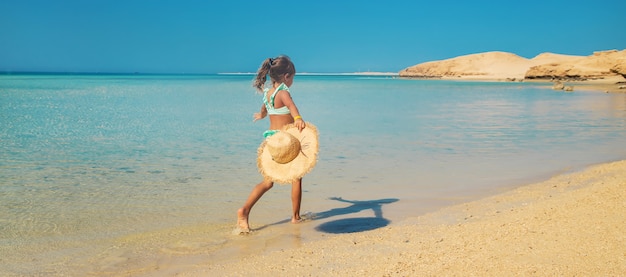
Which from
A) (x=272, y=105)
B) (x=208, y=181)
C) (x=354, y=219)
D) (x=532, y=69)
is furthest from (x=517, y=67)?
(x=272, y=105)

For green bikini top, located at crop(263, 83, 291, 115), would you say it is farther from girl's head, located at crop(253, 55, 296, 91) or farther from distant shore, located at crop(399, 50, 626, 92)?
distant shore, located at crop(399, 50, 626, 92)

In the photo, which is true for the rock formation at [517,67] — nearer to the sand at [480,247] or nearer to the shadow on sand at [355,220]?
the shadow on sand at [355,220]

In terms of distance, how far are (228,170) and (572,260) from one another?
5.33m

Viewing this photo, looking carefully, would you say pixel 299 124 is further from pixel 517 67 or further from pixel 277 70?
pixel 517 67

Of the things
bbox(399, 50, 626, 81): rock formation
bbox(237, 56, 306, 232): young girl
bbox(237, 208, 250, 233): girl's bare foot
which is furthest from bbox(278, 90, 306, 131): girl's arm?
bbox(399, 50, 626, 81): rock formation

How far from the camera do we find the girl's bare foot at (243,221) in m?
5.03

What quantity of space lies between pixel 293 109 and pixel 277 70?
41cm

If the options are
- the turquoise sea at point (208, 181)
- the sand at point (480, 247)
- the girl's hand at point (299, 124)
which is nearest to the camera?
the sand at point (480, 247)

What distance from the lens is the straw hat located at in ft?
15.6

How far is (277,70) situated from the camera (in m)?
5.00

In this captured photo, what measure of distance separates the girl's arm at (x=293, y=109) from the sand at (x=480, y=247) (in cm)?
103

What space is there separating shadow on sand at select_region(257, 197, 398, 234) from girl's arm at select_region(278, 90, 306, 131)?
1.07 meters

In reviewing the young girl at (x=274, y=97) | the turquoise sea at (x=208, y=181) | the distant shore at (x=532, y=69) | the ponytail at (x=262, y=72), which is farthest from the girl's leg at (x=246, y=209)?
the distant shore at (x=532, y=69)

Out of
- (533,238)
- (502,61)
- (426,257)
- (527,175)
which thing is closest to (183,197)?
(426,257)
